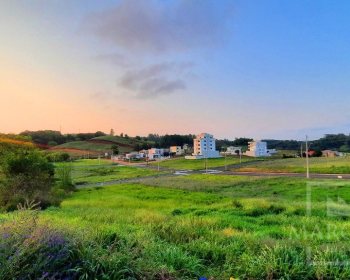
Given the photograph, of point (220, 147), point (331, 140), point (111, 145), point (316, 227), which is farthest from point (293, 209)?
point (111, 145)

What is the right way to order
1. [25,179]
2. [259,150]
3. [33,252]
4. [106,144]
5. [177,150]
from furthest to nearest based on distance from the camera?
[106,144] → [177,150] → [259,150] → [25,179] → [33,252]

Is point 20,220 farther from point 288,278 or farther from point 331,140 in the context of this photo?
point 331,140

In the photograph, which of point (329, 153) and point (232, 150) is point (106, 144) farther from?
point (329, 153)

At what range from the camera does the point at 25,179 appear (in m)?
20.5

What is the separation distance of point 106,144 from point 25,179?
92.1 meters

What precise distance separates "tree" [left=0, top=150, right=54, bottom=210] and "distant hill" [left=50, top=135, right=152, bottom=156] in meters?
65.9

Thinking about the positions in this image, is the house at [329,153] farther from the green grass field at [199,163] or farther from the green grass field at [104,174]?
the green grass field at [104,174]

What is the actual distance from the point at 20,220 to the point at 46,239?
614mm

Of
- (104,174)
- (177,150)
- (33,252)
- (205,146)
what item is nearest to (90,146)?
(177,150)

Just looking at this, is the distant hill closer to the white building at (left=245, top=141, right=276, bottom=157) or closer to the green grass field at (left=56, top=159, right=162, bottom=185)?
the green grass field at (left=56, top=159, right=162, bottom=185)

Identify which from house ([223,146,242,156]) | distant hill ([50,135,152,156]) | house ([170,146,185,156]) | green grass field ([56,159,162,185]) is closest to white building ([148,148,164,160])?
house ([170,146,185,156])

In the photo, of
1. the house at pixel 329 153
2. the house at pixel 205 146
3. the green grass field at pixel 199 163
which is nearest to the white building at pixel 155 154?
the house at pixel 205 146

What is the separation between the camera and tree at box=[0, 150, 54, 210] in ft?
60.2

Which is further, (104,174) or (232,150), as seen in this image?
(232,150)
